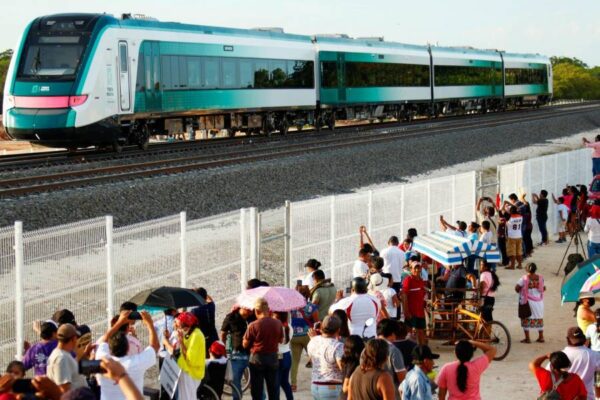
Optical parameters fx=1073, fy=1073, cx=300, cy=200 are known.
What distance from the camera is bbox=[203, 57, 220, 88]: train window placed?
112 ft

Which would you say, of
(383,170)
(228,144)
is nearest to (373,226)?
(383,170)

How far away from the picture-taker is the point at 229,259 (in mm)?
14336

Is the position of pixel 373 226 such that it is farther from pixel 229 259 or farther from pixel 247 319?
pixel 247 319

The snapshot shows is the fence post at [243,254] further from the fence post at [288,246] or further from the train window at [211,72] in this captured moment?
the train window at [211,72]

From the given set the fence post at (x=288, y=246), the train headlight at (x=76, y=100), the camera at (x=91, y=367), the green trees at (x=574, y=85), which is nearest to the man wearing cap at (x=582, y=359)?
the camera at (x=91, y=367)

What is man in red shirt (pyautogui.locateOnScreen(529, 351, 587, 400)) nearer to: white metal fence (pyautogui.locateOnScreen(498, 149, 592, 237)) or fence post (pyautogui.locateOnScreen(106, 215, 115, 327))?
fence post (pyautogui.locateOnScreen(106, 215, 115, 327))

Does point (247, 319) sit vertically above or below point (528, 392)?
above

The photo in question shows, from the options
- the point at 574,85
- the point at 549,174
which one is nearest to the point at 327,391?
the point at 549,174

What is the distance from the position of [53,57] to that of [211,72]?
310 inches

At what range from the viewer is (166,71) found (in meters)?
31.5

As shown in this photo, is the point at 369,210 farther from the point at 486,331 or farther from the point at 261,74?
the point at 261,74

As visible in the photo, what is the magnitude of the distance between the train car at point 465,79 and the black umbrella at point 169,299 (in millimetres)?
47545

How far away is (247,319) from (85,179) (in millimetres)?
11903

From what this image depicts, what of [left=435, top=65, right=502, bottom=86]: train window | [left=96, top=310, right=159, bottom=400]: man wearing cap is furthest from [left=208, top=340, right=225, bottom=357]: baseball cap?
[left=435, top=65, right=502, bottom=86]: train window
